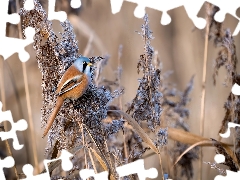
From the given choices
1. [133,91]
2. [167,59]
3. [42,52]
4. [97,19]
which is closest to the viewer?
[42,52]

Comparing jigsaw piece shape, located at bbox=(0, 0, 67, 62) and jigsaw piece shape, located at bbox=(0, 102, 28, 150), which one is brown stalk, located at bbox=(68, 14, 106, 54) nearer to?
jigsaw piece shape, located at bbox=(0, 0, 67, 62)

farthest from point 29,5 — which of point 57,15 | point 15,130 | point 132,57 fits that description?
point 132,57

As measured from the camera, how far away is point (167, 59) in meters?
2.19

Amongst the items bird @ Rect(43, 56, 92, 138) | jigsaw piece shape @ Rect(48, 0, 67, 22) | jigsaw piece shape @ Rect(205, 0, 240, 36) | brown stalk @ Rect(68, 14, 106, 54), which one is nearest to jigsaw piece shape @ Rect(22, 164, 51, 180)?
bird @ Rect(43, 56, 92, 138)

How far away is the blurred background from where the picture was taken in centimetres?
173

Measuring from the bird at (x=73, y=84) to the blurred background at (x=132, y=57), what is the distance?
58 centimetres

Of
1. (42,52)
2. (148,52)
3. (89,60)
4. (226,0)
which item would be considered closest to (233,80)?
(226,0)

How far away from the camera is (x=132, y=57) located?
6.28 ft

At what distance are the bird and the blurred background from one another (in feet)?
1.92

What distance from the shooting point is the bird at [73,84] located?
3.48 feet

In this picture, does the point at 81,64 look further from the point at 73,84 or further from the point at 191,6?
the point at 191,6

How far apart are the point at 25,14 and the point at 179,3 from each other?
1.86 ft

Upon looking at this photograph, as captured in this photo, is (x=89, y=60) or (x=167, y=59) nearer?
(x=89, y=60)

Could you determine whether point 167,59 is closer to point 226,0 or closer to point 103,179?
point 226,0
